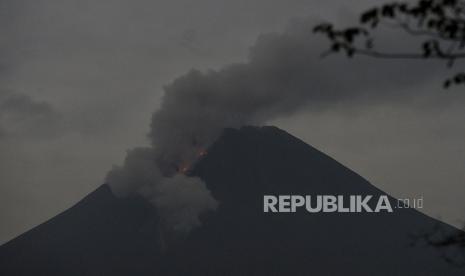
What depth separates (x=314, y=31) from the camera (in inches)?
328

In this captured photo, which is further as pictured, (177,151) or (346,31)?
(177,151)

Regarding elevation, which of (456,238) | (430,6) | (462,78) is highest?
(430,6)

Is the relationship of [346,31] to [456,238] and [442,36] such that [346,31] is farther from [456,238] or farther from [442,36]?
[456,238]

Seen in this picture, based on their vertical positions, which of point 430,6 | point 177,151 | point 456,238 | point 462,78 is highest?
point 177,151

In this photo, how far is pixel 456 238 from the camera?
842cm

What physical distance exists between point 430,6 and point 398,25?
431 mm

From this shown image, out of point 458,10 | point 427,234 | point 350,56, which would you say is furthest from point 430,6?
point 427,234

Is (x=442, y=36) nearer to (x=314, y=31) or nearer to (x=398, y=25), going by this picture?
(x=398, y=25)

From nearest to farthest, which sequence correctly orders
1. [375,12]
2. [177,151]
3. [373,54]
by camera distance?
[373,54], [375,12], [177,151]

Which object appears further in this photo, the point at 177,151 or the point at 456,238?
the point at 177,151

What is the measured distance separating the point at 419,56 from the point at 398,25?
0.29 metres

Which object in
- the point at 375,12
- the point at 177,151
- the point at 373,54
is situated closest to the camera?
the point at 373,54

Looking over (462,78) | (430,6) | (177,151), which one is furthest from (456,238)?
(177,151)

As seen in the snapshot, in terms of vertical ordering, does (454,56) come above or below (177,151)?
below
